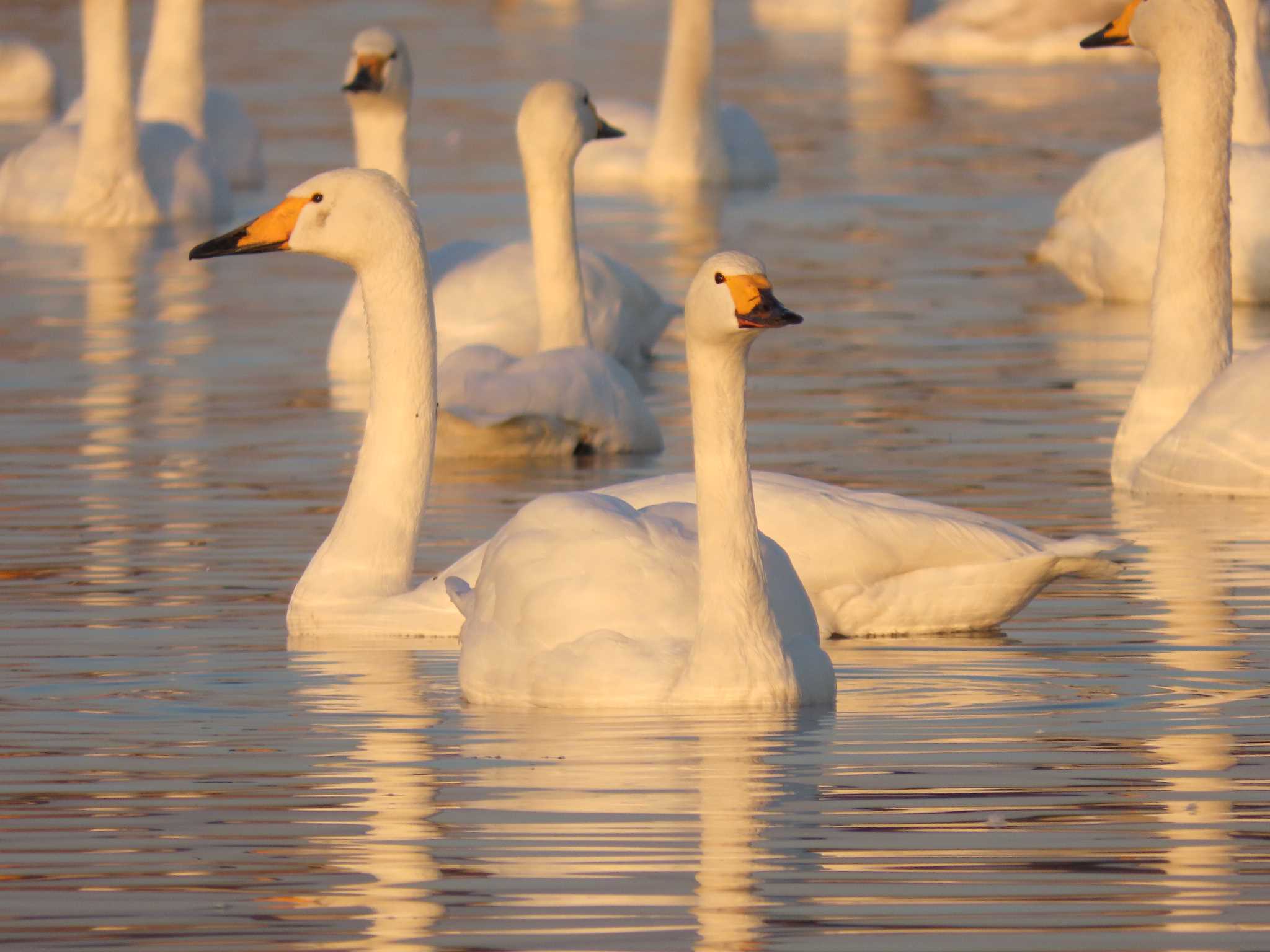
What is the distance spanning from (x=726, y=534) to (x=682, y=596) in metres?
0.34

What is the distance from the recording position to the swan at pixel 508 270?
1479 cm

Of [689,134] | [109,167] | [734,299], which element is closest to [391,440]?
[734,299]

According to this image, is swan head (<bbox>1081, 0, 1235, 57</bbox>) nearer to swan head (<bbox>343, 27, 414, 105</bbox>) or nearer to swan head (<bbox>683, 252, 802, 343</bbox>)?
swan head (<bbox>343, 27, 414, 105</bbox>)

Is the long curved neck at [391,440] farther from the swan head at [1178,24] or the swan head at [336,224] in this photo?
the swan head at [1178,24]

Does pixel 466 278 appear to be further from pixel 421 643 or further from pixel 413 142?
pixel 413 142

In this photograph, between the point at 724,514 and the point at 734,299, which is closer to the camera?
the point at 734,299

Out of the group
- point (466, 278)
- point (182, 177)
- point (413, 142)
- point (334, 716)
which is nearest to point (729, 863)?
point (334, 716)

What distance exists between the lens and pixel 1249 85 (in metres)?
18.9

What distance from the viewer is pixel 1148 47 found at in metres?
13.2

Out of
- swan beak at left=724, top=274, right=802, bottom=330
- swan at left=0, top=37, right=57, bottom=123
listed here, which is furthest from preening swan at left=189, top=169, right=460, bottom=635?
swan at left=0, top=37, right=57, bottom=123

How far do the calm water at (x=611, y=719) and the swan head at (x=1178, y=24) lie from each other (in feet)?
5.64

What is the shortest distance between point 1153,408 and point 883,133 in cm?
1915

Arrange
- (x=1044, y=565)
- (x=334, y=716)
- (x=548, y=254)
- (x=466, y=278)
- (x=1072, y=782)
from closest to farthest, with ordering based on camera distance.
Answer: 1. (x=1072, y=782)
2. (x=334, y=716)
3. (x=1044, y=565)
4. (x=548, y=254)
5. (x=466, y=278)

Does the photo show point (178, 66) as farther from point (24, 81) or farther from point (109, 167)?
point (24, 81)
